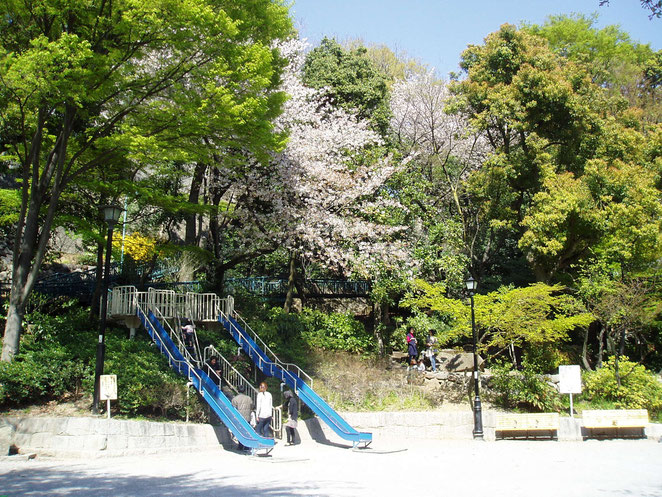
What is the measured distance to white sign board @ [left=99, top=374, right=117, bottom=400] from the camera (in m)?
12.1

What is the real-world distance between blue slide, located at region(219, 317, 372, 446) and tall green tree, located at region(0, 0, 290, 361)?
693cm

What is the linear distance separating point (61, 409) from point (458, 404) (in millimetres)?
12178

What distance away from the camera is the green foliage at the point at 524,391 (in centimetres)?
1809

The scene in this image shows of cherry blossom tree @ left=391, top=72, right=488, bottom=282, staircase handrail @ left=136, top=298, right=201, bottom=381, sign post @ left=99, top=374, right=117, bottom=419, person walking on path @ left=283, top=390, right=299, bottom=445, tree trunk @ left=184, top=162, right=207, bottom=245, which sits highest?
cherry blossom tree @ left=391, top=72, right=488, bottom=282

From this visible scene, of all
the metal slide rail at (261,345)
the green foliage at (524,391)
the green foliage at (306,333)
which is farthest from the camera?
the green foliage at (306,333)

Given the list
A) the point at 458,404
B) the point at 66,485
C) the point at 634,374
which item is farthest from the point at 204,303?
the point at 634,374

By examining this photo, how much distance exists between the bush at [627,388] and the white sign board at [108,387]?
49.6ft

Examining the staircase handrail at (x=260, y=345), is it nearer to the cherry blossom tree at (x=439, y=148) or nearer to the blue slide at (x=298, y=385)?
the blue slide at (x=298, y=385)

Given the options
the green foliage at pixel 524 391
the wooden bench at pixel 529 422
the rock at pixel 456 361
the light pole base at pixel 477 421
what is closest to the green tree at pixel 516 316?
the green foliage at pixel 524 391

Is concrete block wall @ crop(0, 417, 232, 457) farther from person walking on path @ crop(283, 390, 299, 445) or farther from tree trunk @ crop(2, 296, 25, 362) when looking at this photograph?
person walking on path @ crop(283, 390, 299, 445)

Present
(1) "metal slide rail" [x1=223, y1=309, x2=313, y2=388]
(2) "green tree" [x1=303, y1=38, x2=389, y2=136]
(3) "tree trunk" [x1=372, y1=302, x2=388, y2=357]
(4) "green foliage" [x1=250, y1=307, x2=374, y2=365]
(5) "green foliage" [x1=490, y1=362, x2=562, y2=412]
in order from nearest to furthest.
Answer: (5) "green foliage" [x1=490, y1=362, x2=562, y2=412], (1) "metal slide rail" [x1=223, y1=309, x2=313, y2=388], (4) "green foliage" [x1=250, y1=307, x2=374, y2=365], (3) "tree trunk" [x1=372, y1=302, x2=388, y2=357], (2) "green tree" [x1=303, y1=38, x2=389, y2=136]

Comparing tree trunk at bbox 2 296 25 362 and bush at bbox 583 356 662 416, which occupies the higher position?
tree trunk at bbox 2 296 25 362

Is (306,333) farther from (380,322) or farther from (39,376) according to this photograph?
(39,376)

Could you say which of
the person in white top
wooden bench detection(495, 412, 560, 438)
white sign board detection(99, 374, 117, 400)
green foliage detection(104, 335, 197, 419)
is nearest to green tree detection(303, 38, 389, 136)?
wooden bench detection(495, 412, 560, 438)
